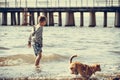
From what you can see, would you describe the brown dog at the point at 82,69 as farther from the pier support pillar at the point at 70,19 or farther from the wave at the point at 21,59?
the pier support pillar at the point at 70,19

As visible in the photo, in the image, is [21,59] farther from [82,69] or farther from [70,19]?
[70,19]

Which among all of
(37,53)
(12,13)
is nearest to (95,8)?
(12,13)

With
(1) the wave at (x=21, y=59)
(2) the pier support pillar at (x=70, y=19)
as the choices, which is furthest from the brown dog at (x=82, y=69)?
(2) the pier support pillar at (x=70, y=19)

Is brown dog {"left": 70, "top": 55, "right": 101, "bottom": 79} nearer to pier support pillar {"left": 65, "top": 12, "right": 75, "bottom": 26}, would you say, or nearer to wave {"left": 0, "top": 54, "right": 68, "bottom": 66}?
wave {"left": 0, "top": 54, "right": 68, "bottom": 66}

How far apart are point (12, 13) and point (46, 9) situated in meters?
7.26

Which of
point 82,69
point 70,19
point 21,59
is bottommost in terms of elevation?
point 70,19

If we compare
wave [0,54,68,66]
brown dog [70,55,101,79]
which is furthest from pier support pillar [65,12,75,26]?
brown dog [70,55,101,79]

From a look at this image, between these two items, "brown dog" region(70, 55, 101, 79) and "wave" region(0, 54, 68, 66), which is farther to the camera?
"wave" region(0, 54, 68, 66)

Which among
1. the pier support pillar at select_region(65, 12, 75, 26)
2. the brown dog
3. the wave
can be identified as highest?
the brown dog

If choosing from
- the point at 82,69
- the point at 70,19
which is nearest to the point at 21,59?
the point at 82,69

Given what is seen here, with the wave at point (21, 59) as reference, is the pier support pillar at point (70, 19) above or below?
below

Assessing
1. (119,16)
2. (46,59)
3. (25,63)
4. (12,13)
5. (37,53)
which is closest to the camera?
(37,53)

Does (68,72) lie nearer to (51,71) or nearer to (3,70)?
(51,71)

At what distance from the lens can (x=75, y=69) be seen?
9812 millimetres
